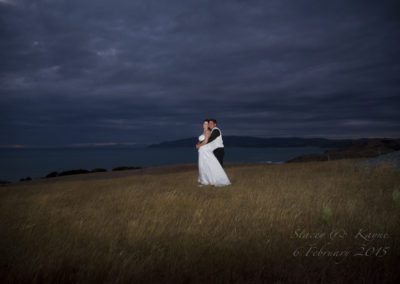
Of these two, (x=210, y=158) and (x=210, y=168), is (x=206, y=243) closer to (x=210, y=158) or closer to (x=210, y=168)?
(x=210, y=168)

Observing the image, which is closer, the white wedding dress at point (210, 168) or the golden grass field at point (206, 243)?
the golden grass field at point (206, 243)

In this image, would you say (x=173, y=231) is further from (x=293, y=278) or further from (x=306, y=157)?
(x=306, y=157)

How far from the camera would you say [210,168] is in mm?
13453

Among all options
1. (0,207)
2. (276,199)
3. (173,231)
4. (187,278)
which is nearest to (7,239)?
(173,231)

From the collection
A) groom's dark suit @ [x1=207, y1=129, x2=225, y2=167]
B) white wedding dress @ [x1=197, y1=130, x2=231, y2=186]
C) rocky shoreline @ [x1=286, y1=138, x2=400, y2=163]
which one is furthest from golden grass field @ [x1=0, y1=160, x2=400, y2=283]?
rocky shoreline @ [x1=286, y1=138, x2=400, y2=163]

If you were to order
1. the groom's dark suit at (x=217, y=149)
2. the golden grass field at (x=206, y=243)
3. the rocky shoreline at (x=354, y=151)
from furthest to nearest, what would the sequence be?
the rocky shoreline at (x=354, y=151)
the groom's dark suit at (x=217, y=149)
the golden grass field at (x=206, y=243)

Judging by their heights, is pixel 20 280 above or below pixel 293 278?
above

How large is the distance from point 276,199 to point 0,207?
7723mm

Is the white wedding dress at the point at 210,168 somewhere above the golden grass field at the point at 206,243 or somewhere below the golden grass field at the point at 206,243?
above

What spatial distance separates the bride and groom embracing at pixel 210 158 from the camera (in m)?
13.3

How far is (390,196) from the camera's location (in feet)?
30.1

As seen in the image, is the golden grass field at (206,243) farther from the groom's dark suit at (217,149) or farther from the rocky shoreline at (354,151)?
the rocky shoreline at (354,151)

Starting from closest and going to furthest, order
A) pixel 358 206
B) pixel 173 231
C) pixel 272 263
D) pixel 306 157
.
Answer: pixel 272 263 → pixel 173 231 → pixel 358 206 → pixel 306 157

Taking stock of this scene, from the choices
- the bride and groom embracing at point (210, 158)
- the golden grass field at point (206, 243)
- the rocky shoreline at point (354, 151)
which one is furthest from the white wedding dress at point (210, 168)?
the rocky shoreline at point (354, 151)
